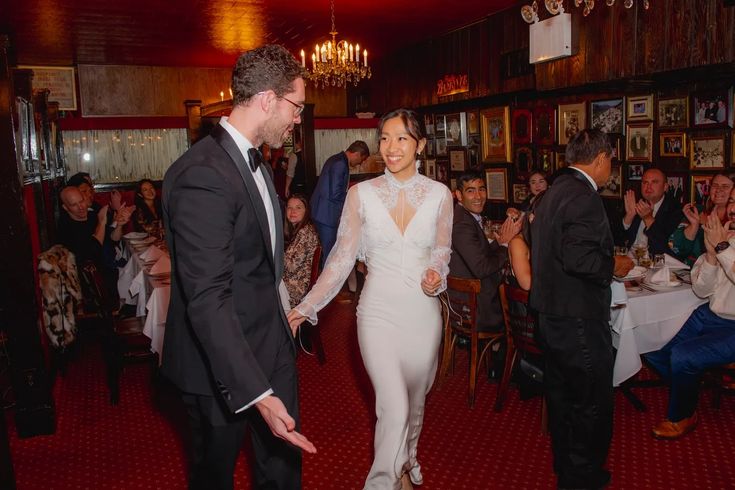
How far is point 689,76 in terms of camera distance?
524 cm

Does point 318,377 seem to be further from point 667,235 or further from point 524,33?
point 524,33

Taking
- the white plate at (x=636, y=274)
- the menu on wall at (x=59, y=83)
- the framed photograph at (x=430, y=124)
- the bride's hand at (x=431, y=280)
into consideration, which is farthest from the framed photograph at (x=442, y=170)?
the menu on wall at (x=59, y=83)

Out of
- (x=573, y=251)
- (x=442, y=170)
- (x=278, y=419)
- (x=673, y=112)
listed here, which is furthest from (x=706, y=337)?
(x=442, y=170)

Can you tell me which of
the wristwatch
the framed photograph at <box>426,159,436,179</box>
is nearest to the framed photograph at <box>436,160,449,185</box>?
the framed photograph at <box>426,159,436,179</box>

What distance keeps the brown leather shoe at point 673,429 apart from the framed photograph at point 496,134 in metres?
4.86

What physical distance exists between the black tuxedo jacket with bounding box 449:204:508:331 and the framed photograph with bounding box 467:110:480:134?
184 inches

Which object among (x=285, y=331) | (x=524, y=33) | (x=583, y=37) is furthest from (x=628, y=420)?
(x=524, y=33)

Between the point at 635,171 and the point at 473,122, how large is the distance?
2.75 m

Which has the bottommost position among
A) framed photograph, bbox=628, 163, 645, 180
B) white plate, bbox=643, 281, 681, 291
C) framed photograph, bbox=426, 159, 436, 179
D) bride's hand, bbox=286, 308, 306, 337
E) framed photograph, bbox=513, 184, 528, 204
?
white plate, bbox=643, 281, 681, 291

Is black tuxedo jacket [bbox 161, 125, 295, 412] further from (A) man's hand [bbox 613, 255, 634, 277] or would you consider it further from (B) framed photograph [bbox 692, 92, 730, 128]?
(B) framed photograph [bbox 692, 92, 730, 128]

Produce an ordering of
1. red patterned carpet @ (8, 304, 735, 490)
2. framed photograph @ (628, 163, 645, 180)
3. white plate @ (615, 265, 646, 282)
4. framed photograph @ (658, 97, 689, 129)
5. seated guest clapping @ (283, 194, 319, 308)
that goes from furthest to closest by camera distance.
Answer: framed photograph @ (628, 163, 645, 180) < framed photograph @ (658, 97, 689, 129) < seated guest clapping @ (283, 194, 319, 308) < white plate @ (615, 265, 646, 282) < red patterned carpet @ (8, 304, 735, 490)

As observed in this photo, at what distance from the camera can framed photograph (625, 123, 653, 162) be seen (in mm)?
5844

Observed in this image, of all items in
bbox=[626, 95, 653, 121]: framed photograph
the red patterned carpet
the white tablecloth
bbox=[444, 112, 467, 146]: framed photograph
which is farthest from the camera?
bbox=[444, 112, 467, 146]: framed photograph

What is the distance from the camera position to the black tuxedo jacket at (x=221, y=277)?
1445 millimetres
